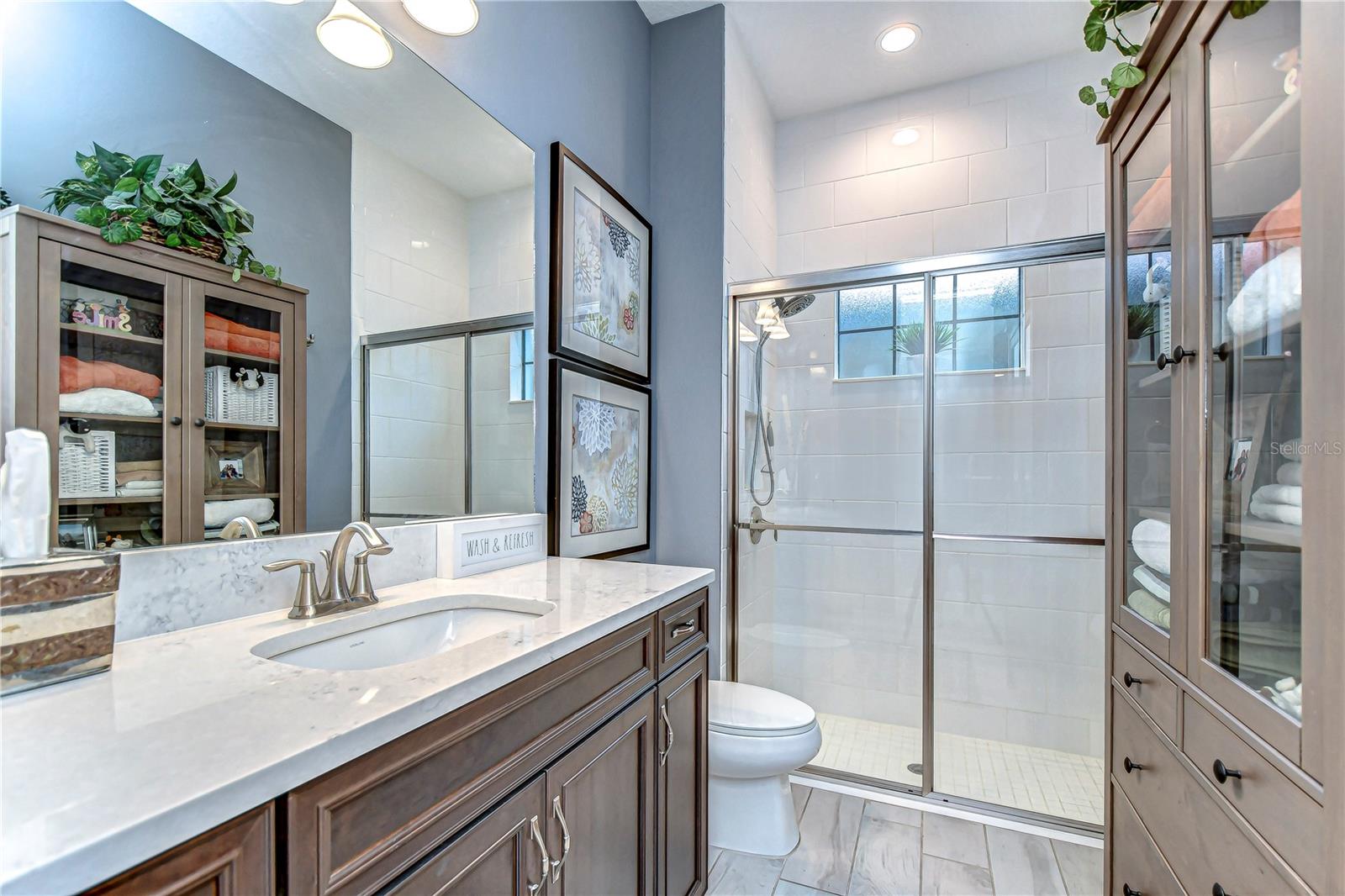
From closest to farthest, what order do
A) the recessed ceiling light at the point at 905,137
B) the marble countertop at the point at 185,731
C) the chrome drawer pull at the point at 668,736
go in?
the marble countertop at the point at 185,731 → the chrome drawer pull at the point at 668,736 → the recessed ceiling light at the point at 905,137

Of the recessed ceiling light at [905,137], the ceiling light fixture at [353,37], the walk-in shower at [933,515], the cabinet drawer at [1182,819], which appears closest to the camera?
the cabinet drawer at [1182,819]

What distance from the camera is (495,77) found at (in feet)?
5.43

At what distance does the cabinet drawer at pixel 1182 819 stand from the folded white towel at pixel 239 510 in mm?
1514

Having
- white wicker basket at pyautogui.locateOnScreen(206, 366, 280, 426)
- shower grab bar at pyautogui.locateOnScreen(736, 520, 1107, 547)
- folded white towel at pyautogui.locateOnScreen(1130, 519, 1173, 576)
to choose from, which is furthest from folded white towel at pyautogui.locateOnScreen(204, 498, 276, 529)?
shower grab bar at pyautogui.locateOnScreen(736, 520, 1107, 547)

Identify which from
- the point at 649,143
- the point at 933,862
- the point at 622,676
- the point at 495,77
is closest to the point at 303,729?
the point at 622,676

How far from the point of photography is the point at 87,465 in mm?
839

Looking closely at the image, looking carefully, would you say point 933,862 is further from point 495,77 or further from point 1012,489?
point 495,77

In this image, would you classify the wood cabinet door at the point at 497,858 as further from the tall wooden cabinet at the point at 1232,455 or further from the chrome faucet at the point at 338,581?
the tall wooden cabinet at the point at 1232,455

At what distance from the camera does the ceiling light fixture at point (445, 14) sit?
1.39 m

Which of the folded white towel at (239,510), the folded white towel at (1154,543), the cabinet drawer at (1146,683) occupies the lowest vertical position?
the cabinet drawer at (1146,683)

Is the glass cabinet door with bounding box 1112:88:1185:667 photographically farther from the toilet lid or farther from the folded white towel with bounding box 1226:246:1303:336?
the toilet lid

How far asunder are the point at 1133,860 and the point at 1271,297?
1104mm

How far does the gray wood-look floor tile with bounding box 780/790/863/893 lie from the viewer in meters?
1.71

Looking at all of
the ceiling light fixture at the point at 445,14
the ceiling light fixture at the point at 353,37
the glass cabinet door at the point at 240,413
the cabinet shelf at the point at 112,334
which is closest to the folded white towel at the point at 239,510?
the glass cabinet door at the point at 240,413
